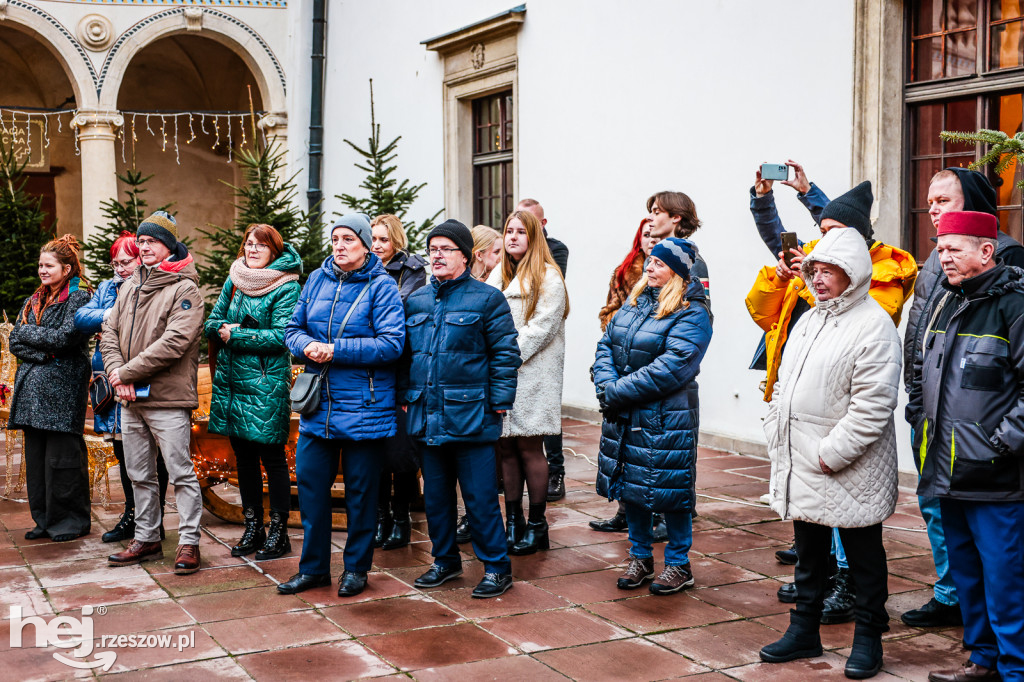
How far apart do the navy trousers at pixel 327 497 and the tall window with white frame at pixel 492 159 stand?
24.1 feet

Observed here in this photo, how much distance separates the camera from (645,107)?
960 cm

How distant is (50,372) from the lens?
638 cm

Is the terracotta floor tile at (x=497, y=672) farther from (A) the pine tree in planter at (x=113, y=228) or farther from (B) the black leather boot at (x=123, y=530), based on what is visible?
(A) the pine tree in planter at (x=113, y=228)

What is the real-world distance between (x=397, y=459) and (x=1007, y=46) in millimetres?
4564

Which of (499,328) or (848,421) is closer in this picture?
(848,421)

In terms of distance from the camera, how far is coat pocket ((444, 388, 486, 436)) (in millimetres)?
5102

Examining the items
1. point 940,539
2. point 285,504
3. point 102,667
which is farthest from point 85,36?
point 940,539

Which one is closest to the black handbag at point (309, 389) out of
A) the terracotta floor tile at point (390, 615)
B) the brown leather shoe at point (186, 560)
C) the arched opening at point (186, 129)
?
the terracotta floor tile at point (390, 615)

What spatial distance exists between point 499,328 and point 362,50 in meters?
10.2

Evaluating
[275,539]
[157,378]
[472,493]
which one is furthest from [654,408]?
[157,378]

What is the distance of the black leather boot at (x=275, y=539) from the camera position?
5848mm

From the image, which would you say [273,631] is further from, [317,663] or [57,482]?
[57,482]

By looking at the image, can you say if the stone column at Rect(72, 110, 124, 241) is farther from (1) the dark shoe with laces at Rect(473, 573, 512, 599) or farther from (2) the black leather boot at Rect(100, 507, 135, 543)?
(1) the dark shoe with laces at Rect(473, 573, 512, 599)

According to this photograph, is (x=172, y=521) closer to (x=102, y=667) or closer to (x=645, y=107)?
(x=102, y=667)
